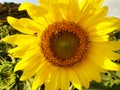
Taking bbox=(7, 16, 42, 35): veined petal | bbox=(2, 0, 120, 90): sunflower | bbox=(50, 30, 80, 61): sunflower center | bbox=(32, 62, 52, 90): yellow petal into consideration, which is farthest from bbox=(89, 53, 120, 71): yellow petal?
bbox=(7, 16, 42, 35): veined petal

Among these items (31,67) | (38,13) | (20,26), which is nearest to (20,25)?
(20,26)

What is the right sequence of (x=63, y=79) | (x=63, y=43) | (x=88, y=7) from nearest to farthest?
(x=88, y=7)
(x=63, y=43)
(x=63, y=79)

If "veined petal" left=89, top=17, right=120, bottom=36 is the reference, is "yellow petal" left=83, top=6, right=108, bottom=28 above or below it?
above

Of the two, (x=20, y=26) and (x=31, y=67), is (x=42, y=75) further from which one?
(x=20, y=26)

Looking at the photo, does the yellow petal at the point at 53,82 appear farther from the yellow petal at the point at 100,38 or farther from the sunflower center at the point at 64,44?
the yellow petal at the point at 100,38

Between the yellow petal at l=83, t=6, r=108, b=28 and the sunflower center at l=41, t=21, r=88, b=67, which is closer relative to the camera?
the yellow petal at l=83, t=6, r=108, b=28

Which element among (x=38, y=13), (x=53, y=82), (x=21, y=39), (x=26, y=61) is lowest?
(x=53, y=82)

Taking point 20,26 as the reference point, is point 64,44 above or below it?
below

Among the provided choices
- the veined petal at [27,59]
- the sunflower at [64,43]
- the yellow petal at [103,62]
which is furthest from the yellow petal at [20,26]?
the yellow petal at [103,62]

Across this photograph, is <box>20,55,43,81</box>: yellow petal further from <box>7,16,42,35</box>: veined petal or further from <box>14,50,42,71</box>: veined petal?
<box>7,16,42,35</box>: veined petal
